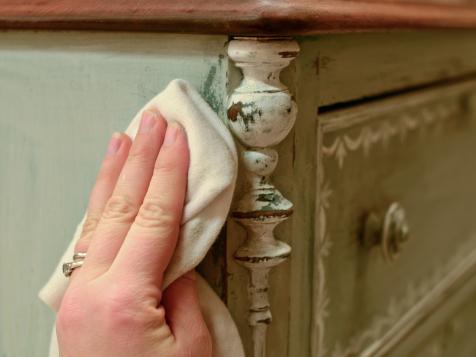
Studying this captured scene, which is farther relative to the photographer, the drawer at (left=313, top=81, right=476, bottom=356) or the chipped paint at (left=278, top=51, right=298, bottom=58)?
the drawer at (left=313, top=81, right=476, bottom=356)

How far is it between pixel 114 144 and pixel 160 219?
8cm

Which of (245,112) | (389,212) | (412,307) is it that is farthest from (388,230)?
(245,112)

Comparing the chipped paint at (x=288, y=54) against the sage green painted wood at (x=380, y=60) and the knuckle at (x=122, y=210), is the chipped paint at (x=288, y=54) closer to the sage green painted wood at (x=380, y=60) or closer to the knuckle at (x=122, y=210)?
the sage green painted wood at (x=380, y=60)

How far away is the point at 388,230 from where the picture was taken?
24.4 inches

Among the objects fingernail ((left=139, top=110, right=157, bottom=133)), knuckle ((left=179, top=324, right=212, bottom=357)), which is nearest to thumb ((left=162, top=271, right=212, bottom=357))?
knuckle ((left=179, top=324, right=212, bottom=357))

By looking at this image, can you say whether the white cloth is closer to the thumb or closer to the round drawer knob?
the thumb

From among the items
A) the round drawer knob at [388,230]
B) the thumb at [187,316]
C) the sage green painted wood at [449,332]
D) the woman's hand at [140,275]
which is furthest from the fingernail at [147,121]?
the sage green painted wood at [449,332]

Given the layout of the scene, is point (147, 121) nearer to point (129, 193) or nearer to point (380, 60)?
point (129, 193)

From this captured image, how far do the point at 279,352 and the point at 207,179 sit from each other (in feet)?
0.57

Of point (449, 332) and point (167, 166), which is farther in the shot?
point (449, 332)

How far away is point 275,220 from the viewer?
0.44 m

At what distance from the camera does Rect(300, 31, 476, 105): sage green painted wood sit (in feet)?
1.61

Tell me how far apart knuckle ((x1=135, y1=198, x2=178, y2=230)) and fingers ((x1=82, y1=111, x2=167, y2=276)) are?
17 millimetres

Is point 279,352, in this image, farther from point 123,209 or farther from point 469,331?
point 469,331
